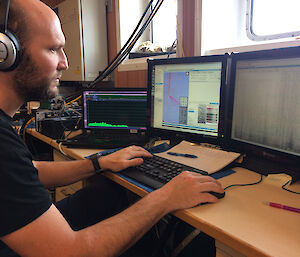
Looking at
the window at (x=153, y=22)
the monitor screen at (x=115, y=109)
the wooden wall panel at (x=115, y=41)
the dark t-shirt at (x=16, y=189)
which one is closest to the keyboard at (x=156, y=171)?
the dark t-shirt at (x=16, y=189)

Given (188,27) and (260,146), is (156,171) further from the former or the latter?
(188,27)

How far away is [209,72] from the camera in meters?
1.01

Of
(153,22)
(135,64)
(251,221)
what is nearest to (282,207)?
(251,221)

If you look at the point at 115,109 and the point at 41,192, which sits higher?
the point at 115,109

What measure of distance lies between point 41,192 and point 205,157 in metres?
0.61

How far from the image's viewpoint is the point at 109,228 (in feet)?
2.18

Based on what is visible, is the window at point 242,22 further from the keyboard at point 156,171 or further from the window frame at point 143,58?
the keyboard at point 156,171

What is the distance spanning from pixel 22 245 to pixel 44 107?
53.6 inches

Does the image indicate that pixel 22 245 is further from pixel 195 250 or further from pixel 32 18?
pixel 195 250

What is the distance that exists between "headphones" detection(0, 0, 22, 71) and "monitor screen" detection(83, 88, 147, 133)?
2.37 feet

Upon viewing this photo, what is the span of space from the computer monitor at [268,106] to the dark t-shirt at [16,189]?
667mm

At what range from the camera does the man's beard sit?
745 millimetres

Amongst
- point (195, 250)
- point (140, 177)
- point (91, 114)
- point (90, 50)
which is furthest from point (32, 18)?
point (90, 50)

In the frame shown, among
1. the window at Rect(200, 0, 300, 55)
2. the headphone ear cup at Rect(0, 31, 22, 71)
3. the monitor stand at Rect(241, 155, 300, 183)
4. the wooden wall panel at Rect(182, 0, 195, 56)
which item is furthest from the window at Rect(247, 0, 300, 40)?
the headphone ear cup at Rect(0, 31, 22, 71)
